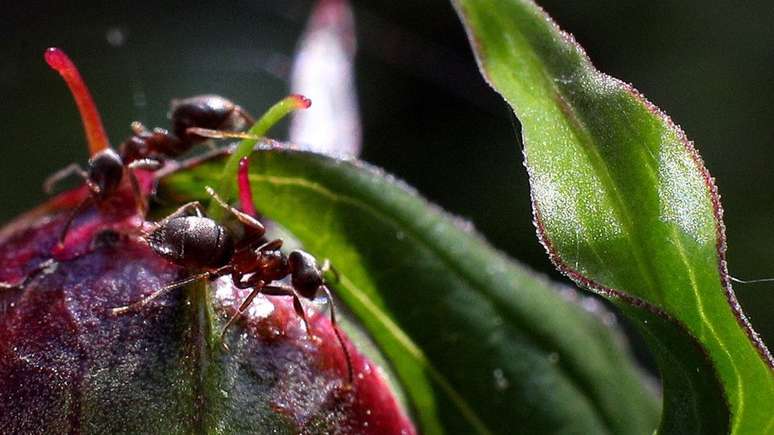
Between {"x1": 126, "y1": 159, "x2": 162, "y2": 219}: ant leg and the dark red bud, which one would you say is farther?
{"x1": 126, "y1": 159, "x2": 162, "y2": 219}: ant leg

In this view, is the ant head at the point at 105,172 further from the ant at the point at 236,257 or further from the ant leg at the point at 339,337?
the ant leg at the point at 339,337

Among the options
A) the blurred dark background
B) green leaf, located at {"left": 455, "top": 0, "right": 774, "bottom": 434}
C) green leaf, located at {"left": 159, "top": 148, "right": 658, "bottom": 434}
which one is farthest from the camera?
the blurred dark background

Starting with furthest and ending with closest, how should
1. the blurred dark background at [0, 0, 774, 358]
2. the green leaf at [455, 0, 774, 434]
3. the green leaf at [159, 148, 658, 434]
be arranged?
the blurred dark background at [0, 0, 774, 358] < the green leaf at [159, 148, 658, 434] < the green leaf at [455, 0, 774, 434]

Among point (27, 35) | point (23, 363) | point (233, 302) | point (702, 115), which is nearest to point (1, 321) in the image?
point (23, 363)

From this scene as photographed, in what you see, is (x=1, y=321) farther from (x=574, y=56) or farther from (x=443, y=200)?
(x=443, y=200)

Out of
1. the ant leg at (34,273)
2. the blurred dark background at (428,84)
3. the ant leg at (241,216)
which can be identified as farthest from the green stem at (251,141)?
the blurred dark background at (428,84)

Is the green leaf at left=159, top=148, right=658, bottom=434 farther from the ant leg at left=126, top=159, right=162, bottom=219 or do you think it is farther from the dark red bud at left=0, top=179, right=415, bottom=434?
the dark red bud at left=0, top=179, right=415, bottom=434

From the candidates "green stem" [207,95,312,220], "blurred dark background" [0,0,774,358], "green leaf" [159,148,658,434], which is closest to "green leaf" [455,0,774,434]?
"green stem" [207,95,312,220]
